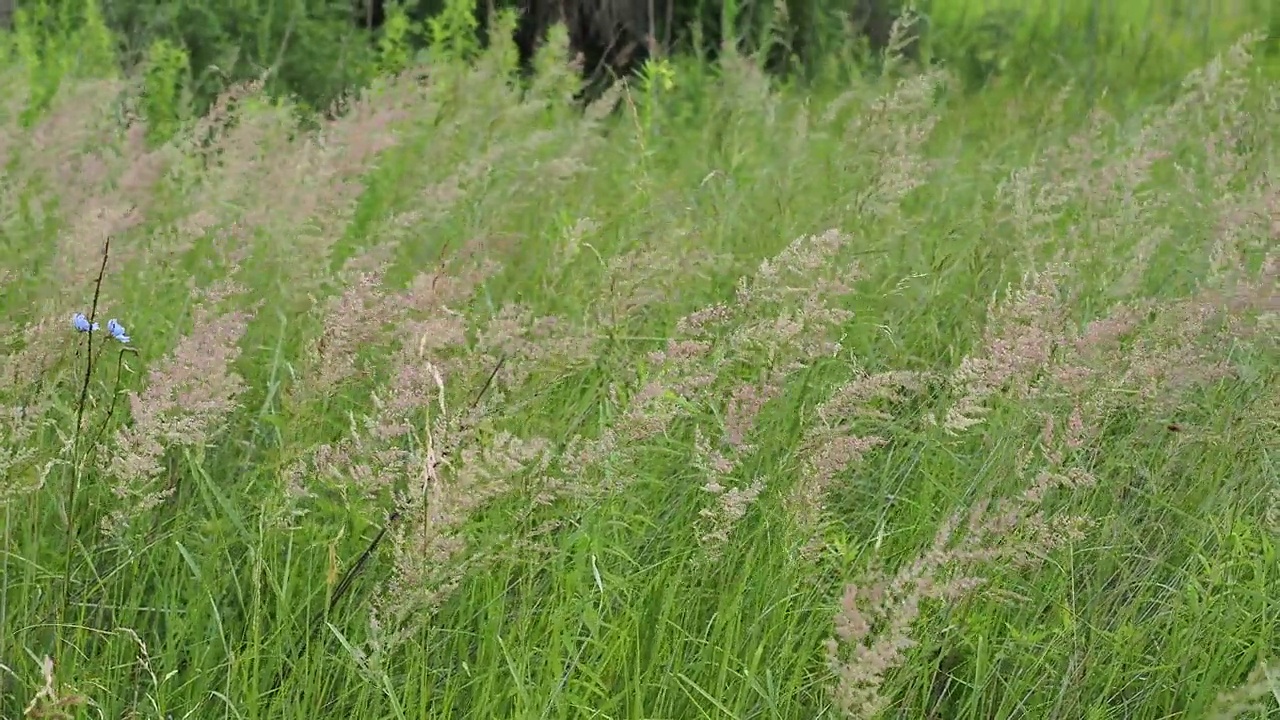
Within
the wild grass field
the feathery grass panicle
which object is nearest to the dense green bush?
the wild grass field

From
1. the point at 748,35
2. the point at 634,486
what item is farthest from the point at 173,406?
the point at 748,35

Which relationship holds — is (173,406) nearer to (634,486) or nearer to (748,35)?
(634,486)

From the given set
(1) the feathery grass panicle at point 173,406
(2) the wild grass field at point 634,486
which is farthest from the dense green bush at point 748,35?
(1) the feathery grass panicle at point 173,406

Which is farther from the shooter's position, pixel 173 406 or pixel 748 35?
pixel 748 35

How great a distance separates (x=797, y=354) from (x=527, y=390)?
0.43 metres

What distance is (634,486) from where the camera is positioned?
229 centimetres

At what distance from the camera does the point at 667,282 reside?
246 centimetres

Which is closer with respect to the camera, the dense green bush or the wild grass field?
the wild grass field

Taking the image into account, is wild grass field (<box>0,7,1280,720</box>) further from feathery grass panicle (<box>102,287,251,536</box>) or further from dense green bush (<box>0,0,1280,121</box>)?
dense green bush (<box>0,0,1280,121</box>)

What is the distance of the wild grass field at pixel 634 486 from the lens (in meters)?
1.76

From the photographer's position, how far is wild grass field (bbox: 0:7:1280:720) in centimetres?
176

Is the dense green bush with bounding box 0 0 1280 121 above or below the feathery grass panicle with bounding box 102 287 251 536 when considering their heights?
below

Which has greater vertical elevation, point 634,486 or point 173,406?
point 173,406

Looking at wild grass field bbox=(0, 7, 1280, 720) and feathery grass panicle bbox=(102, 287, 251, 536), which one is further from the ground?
feathery grass panicle bbox=(102, 287, 251, 536)
